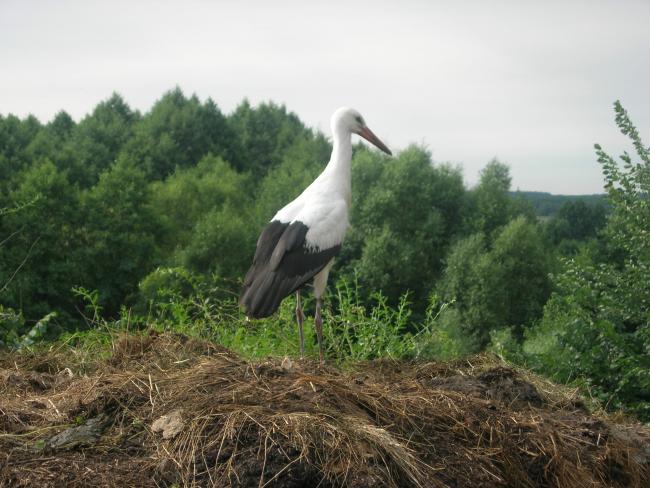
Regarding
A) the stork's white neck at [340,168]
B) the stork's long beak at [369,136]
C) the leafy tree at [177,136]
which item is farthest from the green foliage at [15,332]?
the leafy tree at [177,136]

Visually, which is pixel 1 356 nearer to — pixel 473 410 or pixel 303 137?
pixel 473 410

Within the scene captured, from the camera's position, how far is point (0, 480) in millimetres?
3707

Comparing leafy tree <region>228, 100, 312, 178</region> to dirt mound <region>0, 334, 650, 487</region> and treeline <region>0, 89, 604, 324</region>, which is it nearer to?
treeline <region>0, 89, 604, 324</region>

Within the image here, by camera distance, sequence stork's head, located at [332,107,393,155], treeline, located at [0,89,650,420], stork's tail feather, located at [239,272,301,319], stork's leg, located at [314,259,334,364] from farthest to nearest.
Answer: treeline, located at [0,89,650,420], stork's head, located at [332,107,393,155], stork's leg, located at [314,259,334,364], stork's tail feather, located at [239,272,301,319]

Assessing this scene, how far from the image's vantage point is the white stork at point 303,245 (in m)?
6.48

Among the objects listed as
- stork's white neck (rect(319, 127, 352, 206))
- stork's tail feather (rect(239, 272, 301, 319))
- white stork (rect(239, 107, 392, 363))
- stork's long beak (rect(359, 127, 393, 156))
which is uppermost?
stork's long beak (rect(359, 127, 393, 156))

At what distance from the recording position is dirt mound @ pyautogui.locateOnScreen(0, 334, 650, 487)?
12.1ft

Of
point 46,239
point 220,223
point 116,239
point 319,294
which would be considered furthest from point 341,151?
point 220,223

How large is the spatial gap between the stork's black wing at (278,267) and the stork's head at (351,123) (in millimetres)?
1212

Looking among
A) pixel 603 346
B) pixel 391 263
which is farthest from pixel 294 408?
pixel 391 263

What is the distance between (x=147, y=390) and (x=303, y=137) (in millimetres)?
48092

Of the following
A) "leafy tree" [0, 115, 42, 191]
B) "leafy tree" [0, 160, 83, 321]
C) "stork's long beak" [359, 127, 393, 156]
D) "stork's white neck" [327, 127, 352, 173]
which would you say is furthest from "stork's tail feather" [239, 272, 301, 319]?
"leafy tree" [0, 115, 42, 191]

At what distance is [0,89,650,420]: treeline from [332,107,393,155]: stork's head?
17.1 metres

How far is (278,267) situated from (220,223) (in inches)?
1227
